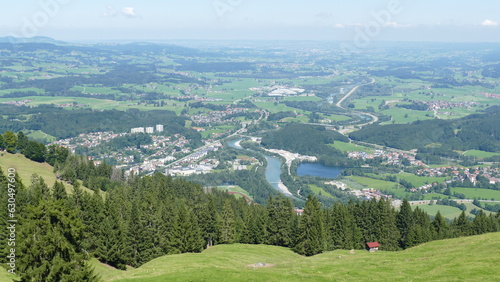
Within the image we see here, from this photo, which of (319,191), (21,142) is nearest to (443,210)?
(319,191)

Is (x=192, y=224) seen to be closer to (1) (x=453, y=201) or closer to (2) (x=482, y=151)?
(1) (x=453, y=201)

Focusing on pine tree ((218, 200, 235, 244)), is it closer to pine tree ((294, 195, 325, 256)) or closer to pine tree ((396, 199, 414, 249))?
pine tree ((294, 195, 325, 256))

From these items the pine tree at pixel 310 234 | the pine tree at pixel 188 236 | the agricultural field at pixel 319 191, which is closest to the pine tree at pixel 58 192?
the pine tree at pixel 188 236

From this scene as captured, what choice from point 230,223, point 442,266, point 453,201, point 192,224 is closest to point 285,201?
point 230,223

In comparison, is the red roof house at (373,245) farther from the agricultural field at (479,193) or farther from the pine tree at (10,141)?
the agricultural field at (479,193)

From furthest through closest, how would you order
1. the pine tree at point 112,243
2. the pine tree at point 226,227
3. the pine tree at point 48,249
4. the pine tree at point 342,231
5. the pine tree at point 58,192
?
1. the pine tree at point 342,231
2. the pine tree at point 226,227
3. the pine tree at point 58,192
4. the pine tree at point 112,243
5. the pine tree at point 48,249
